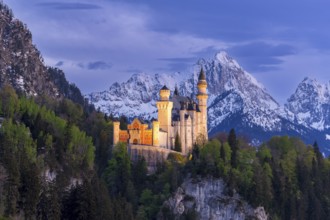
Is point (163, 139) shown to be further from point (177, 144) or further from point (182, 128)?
point (182, 128)

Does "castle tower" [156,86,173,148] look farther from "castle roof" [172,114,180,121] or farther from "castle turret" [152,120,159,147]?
"castle turret" [152,120,159,147]

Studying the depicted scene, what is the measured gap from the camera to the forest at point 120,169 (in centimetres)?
13725

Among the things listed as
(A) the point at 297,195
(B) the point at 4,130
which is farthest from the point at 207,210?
(B) the point at 4,130

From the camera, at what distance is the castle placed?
179 m

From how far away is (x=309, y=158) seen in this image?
193875 mm

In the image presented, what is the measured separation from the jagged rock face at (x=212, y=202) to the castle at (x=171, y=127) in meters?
10.7

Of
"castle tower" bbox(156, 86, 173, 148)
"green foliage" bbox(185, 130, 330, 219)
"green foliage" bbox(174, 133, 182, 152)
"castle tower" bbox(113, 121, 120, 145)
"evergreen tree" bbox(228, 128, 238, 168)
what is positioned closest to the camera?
"green foliage" bbox(185, 130, 330, 219)

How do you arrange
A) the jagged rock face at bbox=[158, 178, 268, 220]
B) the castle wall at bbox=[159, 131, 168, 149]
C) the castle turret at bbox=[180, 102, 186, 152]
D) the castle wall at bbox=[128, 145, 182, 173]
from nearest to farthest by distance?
the jagged rock face at bbox=[158, 178, 268, 220], the castle wall at bbox=[128, 145, 182, 173], the castle wall at bbox=[159, 131, 168, 149], the castle turret at bbox=[180, 102, 186, 152]

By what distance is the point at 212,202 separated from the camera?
174250 mm

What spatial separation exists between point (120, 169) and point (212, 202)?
16.1 meters

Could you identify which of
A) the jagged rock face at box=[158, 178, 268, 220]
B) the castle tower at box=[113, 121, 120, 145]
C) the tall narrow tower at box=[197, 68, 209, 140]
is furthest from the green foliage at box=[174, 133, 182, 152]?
the jagged rock face at box=[158, 178, 268, 220]

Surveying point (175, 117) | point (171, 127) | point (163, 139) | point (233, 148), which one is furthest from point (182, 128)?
point (233, 148)

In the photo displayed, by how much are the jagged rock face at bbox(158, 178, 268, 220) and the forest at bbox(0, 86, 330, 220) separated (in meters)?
1.23

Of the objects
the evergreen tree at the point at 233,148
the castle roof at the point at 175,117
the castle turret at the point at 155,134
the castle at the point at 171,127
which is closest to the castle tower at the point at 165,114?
the castle at the point at 171,127
